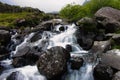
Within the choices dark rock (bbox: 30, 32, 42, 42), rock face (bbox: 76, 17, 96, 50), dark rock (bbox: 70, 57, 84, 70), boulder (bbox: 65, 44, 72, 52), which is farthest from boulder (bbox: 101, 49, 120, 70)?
dark rock (bbox: 30, 32, 42, 42)

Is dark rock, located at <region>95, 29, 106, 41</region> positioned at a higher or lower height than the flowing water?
higher

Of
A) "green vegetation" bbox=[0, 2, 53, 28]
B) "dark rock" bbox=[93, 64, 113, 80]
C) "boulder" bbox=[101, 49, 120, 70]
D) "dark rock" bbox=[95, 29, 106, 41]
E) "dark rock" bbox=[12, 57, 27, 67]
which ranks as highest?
"dark rock" bbox=[95, 29, 106, 41]

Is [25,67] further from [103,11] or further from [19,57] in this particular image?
[103,11]

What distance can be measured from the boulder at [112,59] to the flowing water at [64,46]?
4.24ft

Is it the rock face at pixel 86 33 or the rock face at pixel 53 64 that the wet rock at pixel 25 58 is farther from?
the rock face at pixel 86 33

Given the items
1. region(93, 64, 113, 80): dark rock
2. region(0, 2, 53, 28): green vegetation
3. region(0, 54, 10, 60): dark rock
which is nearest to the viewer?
region(93, 64, 113, 80): dark rock

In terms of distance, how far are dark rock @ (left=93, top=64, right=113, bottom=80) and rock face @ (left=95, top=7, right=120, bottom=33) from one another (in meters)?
11.8

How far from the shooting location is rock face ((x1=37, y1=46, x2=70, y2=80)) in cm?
2798

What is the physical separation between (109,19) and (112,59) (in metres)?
11.5

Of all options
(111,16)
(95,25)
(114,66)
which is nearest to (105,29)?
(95,25)

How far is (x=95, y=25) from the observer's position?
124 ft

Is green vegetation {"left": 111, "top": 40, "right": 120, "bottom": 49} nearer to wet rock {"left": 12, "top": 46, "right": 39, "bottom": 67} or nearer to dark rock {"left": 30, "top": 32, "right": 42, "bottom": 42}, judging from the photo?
wet rock {"left": 12, "top": 46, "right": 39, "bottom": 67}

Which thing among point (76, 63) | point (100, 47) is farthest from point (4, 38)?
point (76, 63)

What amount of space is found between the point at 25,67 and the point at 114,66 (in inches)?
380
